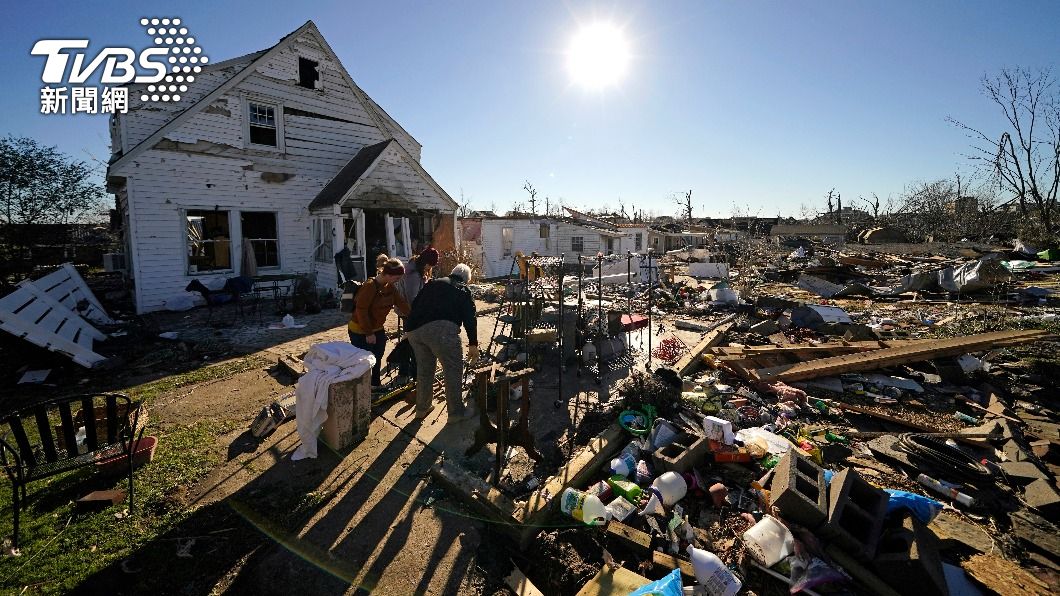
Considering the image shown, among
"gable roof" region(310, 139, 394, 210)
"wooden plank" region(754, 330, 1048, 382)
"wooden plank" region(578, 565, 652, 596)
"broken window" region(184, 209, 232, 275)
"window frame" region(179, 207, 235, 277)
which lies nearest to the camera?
"wooden plank" region(578, 565, 652, 596)

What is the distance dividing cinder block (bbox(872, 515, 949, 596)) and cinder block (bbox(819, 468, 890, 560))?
10cm

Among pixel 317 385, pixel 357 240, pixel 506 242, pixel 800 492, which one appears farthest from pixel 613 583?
pixel 506 242

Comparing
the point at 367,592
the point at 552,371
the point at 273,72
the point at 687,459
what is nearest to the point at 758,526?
the point at 687,459

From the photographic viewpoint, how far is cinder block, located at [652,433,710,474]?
4059 mm

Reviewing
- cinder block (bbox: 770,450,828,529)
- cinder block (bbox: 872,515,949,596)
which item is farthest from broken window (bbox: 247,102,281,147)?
cinder block (bbox: 872,515,949,596)

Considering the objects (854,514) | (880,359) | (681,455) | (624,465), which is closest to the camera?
(854,514)

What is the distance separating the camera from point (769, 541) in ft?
10.2

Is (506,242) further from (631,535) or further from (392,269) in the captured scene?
(631,535)

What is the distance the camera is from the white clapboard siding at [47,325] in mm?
6332

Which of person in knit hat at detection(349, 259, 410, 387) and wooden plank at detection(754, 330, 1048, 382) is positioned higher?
person in knit hat at detection(349, 259, 410, 387)

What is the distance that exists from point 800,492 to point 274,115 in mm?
16057

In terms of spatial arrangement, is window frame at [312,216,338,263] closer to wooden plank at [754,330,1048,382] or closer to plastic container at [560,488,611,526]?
plastic container at [560,488,611,526]

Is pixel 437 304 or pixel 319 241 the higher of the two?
pixel 319 241

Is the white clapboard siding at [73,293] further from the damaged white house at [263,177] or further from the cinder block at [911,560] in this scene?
the cinder block at [911,560]
